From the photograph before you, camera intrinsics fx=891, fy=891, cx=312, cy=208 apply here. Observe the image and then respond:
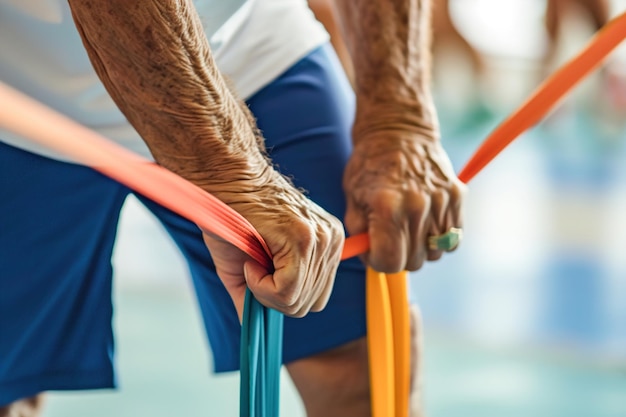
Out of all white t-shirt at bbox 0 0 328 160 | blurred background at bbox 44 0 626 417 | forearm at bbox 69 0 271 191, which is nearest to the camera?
forearm at bbox 69 0 271 191

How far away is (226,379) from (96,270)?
1211 millimetres

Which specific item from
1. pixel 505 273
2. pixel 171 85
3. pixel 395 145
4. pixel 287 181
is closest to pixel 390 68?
pixel 395 145

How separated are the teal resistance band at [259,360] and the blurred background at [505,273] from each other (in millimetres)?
342

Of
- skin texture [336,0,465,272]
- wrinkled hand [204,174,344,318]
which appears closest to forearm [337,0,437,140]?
skin texture [336,0,465,272]

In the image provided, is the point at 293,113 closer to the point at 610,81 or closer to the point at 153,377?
the point at 153,377

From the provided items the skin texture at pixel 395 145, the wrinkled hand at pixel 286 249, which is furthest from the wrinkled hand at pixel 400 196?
the wrinkled hand at pixel 286 249

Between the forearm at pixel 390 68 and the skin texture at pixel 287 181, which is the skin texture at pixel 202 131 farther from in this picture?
the forearm at pixel 390 68

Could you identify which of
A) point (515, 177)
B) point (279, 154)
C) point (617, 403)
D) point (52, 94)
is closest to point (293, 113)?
point (279, 154)

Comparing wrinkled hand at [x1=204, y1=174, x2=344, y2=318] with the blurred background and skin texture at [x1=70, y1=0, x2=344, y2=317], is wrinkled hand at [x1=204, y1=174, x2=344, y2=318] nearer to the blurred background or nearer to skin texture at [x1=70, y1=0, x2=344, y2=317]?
skin texture at [x1=70, y1=0, x2=344, y2=317]

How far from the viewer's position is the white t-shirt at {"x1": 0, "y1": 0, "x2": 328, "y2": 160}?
32.1 inches

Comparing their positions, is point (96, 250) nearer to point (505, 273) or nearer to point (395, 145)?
point (395, 145)

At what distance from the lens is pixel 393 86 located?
0.91 metres

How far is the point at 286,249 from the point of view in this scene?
68 cm

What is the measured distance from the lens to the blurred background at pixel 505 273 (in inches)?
78.3
